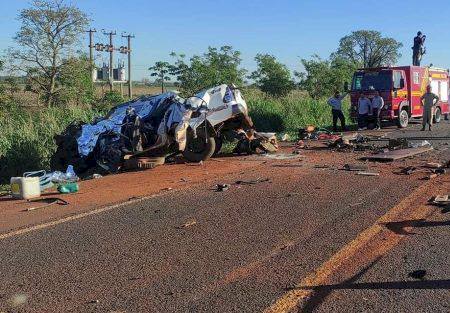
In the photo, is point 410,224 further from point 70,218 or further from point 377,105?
point 377,105

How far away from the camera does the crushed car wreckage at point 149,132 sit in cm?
1259

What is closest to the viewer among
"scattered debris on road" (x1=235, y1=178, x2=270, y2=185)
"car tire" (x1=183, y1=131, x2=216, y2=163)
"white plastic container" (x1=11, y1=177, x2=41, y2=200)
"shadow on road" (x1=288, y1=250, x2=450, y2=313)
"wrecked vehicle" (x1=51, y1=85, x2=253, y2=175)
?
"shadow on road" (x1=288, y1=250, x2=450, y2=313)

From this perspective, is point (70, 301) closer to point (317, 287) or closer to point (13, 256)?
point (13, 256)

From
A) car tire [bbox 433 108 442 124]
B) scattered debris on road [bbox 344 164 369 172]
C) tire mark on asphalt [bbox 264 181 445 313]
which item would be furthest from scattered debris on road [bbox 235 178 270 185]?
car tire [bbox 433 108 442 124]

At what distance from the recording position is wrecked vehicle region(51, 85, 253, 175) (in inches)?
496

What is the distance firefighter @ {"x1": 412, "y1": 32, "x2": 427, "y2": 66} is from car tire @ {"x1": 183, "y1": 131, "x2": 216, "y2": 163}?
15703 mm

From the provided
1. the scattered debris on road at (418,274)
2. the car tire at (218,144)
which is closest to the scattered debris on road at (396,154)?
the car tire at (218,144)

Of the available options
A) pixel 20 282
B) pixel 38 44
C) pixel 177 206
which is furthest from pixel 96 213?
pixel 38 44

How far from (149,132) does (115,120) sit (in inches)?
34.3

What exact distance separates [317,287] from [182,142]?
28.0ft

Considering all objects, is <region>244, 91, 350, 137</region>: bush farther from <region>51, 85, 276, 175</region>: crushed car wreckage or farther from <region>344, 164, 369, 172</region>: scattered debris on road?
<region>344, 164, 369, 172</region>: scattered debris on road

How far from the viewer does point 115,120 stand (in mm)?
12828

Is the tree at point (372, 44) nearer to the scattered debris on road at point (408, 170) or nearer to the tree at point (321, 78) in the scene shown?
the tree at point (321, 78)

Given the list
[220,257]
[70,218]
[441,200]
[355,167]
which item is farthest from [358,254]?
[355,167]
